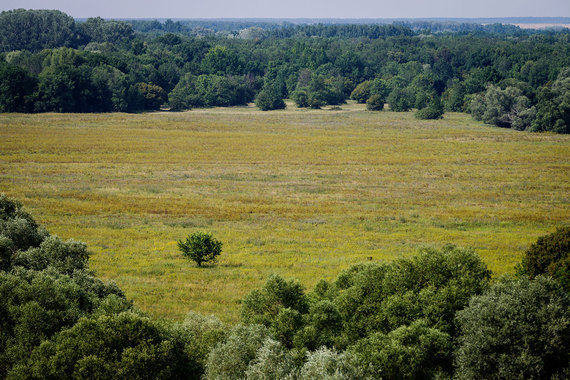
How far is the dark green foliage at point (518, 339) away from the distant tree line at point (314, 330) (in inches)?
1.5

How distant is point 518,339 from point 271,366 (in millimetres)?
8157

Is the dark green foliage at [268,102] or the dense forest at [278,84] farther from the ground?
the dense forest at [278,84]

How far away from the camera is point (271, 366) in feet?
50.9

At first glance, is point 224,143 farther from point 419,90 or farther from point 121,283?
point 419,90

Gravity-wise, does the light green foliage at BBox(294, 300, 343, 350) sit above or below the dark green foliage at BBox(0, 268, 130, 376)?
below

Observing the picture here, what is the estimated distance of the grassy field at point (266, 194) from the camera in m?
35.4

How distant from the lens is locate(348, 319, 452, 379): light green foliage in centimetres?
1780

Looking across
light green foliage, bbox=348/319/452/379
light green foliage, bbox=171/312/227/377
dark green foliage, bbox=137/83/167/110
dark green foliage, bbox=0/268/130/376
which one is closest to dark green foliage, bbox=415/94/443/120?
dark green foliage, bbox=137/83/167/110

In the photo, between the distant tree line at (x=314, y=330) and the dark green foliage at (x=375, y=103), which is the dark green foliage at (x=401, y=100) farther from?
the distant tree line at (x=314, y=330)

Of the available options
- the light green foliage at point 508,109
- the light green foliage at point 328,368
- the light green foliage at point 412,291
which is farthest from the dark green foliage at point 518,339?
the light green foliage at point 508,109

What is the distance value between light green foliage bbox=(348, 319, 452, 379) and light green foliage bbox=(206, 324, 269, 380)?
10.2ft

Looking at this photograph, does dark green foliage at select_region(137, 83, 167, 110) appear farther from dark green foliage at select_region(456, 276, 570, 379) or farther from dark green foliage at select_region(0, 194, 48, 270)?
dark green foliage at select_region(456, 276, 570, 379)

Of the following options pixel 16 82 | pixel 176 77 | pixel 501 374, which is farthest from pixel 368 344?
pixel 176 77

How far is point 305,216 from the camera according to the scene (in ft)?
164
